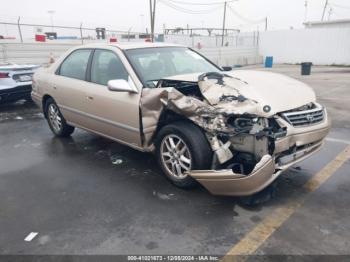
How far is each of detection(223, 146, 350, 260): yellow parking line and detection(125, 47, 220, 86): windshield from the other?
2.07 metres

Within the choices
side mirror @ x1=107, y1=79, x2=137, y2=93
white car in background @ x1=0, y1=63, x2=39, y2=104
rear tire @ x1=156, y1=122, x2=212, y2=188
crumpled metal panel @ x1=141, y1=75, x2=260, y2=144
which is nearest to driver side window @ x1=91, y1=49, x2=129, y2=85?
side mirror @ x1=107, y1=79, x2=137, y2=93

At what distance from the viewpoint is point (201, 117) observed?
3500 millimetres

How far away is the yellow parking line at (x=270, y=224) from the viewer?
278cm

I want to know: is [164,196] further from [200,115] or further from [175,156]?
[200,115]

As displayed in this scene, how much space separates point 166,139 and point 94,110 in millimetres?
1457

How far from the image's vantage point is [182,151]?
3.75m

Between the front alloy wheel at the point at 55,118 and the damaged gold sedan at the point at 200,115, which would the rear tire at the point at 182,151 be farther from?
the front alloy wheel at the point at 55,118

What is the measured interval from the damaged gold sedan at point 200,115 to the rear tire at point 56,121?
97cm

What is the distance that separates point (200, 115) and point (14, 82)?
6.62m

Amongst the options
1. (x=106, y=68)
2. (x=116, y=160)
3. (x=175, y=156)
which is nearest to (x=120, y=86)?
(x=106, y=68)

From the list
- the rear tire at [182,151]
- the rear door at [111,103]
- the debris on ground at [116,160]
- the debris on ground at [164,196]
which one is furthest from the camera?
the debris on ground at [116,160]

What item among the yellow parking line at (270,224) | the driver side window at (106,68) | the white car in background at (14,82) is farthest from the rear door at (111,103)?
the white car in background at (14,82)

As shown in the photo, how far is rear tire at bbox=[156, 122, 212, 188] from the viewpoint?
3.52m

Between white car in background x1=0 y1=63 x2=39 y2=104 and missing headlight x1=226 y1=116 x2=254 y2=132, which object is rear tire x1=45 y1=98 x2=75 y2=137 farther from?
missing headlight x1=226 y1=116 x2=254 y2=132
